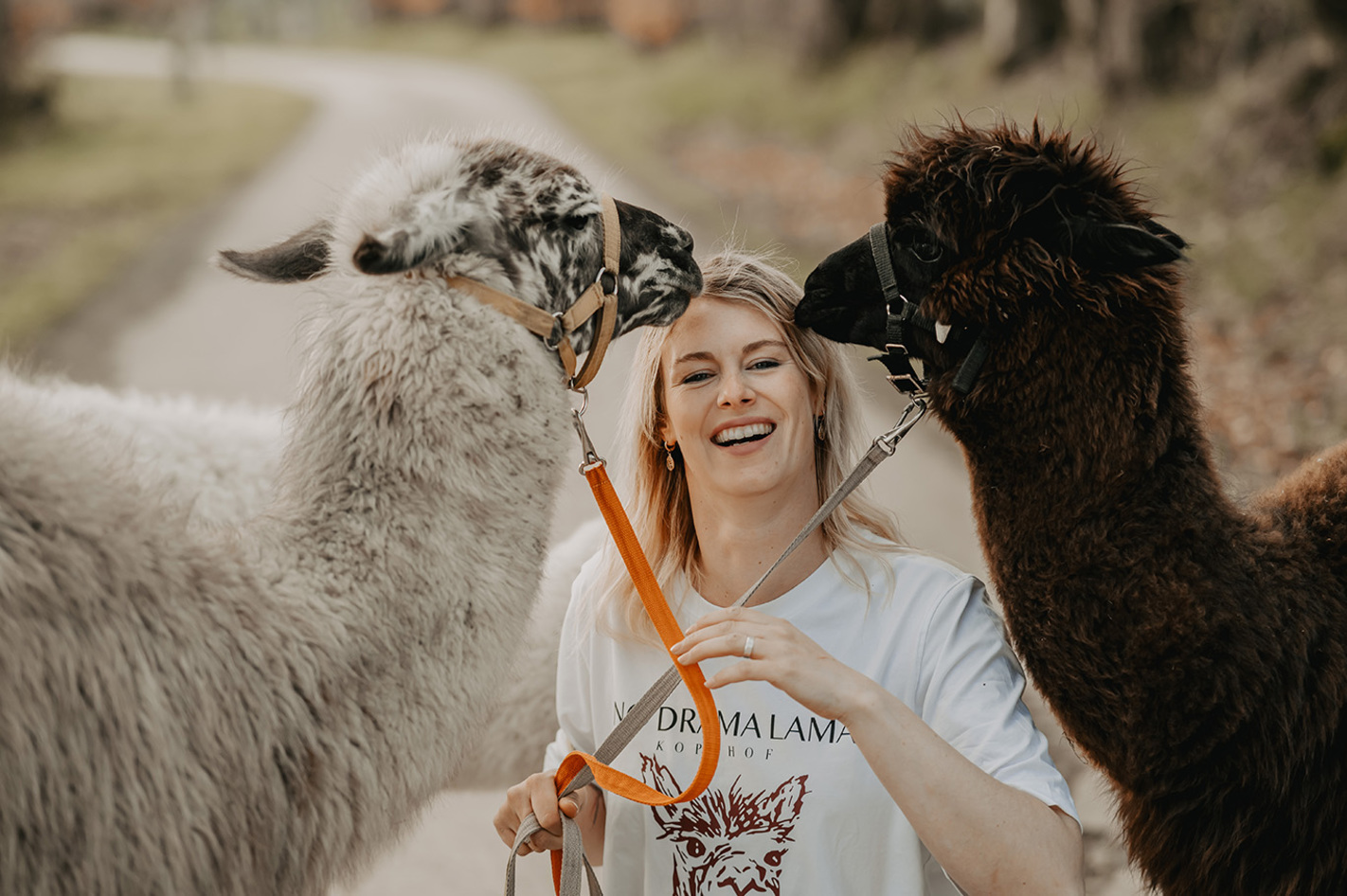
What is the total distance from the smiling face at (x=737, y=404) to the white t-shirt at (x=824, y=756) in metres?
0.23

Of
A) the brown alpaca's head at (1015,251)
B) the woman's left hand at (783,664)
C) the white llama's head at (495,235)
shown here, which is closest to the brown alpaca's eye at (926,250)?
the brown alpaca's head at (1015,251)

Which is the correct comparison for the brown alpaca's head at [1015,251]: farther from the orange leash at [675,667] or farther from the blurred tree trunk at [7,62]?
the blurred tree trunk at [7,62]

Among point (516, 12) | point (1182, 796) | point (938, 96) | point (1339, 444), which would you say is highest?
point (516, 12)

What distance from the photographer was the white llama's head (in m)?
1.89

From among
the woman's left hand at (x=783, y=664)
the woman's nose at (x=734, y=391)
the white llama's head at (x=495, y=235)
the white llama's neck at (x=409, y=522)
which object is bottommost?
the woman's left hand at (x=783, y=664)

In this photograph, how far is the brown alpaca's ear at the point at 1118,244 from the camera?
1.94 meters

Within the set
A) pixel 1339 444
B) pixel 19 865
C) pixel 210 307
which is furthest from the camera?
pixel 210 307

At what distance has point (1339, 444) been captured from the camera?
2.31m

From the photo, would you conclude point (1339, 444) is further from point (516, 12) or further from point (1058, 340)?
point (516, 12)

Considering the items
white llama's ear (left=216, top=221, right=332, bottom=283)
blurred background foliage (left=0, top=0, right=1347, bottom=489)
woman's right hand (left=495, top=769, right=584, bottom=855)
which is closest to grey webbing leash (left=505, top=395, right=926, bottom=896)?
woman's right hand (left=495, top=769, right=584, bottom=855)

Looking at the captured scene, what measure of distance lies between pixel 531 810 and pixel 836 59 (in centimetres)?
1744

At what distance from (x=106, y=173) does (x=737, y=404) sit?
1631cm

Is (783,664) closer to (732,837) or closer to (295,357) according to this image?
(732,837)

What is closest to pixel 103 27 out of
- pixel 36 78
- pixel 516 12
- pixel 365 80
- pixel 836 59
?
pixel 516 12
